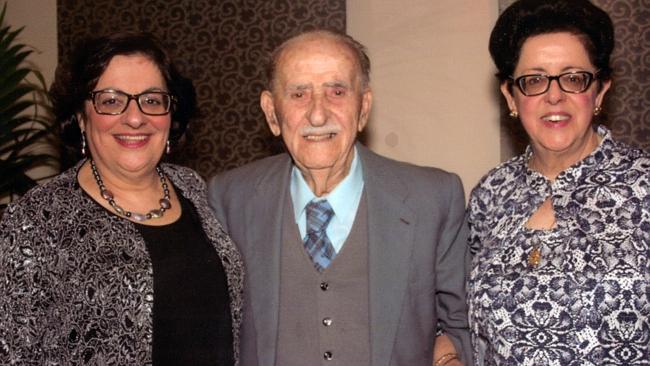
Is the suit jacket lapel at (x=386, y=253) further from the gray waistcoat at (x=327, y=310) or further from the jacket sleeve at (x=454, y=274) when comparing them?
the jacket sleeve at (x=454, y=274)

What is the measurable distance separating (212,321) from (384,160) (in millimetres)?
800

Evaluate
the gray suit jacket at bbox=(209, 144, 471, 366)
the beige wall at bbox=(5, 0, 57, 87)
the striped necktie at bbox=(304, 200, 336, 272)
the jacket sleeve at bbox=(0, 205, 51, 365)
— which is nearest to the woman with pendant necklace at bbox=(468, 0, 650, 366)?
the gray suit jacket at bbox=(209, 144, 471, 366)

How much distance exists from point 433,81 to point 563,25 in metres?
1.86

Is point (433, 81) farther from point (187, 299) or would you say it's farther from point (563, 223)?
point (187, 299)

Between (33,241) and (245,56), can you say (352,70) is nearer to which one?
(33,241)

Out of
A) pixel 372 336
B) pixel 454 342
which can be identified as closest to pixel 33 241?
pixel 372 336

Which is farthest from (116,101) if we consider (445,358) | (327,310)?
(445,358)

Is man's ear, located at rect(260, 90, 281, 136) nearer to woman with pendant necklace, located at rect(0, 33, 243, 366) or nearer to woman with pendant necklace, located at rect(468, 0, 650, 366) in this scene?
woman with pendant necklace, located at rect(0, 33, 243, 366)

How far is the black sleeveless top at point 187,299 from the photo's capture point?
2.13 meters

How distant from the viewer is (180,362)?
2.15 metres

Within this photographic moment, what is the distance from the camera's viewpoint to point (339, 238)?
7.55ft

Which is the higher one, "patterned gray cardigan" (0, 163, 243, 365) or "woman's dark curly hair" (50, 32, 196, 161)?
"woman's dark curly hair" (50, 32, 196, 161)

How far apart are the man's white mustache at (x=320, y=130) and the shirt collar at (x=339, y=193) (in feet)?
0.63

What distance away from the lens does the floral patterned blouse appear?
202 centimetres
